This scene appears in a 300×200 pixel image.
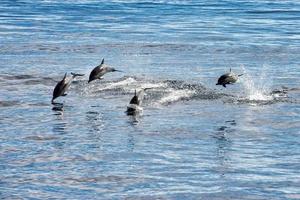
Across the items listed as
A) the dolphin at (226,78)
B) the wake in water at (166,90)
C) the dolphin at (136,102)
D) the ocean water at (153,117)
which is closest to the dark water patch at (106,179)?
the ocean water at (153,117)

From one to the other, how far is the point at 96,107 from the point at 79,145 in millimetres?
4722

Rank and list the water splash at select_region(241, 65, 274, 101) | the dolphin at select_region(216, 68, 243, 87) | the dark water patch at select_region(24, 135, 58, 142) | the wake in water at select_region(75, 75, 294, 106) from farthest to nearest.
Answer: the water splash at select_region(241, 65, 274, 101) → the dolphin at select_region(216, 68, 243, 87) → the wake in water at select_region(75, 75, 294, 106) → the dark water patch at select_region(24, 135, 58, 142)

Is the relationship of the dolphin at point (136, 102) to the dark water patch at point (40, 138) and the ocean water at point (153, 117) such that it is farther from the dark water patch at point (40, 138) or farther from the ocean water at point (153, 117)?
the dark water patch at point (40, 138)

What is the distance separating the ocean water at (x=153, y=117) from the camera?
15000mm

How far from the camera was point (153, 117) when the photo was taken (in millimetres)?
21172

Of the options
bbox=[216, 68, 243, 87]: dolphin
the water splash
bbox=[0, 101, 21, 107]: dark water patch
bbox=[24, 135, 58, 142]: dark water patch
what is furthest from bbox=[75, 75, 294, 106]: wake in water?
bbox=[24, 135, 58, 142]: dark water patch

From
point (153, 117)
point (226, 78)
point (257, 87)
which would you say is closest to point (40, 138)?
point (153, 117)

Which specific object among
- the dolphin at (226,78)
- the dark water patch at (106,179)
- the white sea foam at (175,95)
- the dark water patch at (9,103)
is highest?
the dolphin at (226,78)

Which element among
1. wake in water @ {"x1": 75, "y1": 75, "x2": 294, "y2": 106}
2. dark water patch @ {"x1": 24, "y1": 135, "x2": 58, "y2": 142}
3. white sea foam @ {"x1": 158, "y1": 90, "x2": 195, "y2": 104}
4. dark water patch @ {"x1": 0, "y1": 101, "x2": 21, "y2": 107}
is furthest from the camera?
wake in water @ {"x1": 75, "y1": 75, "x2": 294, "y2": 106}

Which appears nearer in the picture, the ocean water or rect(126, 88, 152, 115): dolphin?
the ocean water

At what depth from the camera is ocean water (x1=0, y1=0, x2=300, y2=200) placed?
49.2ft

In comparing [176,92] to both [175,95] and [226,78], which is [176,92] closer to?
[175,95]

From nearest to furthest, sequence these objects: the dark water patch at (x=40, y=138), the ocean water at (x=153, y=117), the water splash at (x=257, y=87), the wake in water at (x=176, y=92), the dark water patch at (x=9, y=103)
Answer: the ocean water at (x=153, y=117) → the dark water patch at (x=40, y=138) → the dark water patch at (x=9, y=103) → the wake in water at (x=176, y=92) → the water splash at (x=257, y=87)

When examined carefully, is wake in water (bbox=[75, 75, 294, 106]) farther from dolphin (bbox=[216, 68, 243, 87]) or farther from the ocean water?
dolphin (bbox=[216, 68, 243, 87])
